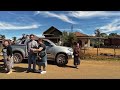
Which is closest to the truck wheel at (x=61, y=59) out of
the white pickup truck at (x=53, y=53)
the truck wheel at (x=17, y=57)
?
the white pickup truck at (x=53, y=53)

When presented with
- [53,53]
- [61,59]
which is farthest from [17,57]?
[61,59]

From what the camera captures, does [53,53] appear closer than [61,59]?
No

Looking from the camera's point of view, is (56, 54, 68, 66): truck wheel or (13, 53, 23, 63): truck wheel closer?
(56, 54, 68, 66): truck wheel

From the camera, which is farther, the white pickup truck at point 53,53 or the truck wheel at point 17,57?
the truck wheel at point 17,57

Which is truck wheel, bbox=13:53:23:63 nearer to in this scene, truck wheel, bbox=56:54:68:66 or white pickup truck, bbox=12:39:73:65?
white pickup truck, bbox=12:39:73:65

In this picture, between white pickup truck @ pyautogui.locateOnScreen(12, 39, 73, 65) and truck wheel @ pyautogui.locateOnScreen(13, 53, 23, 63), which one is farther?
truck wheel @ pyautogui.locateOnScreen(13, 53, 23, 63)

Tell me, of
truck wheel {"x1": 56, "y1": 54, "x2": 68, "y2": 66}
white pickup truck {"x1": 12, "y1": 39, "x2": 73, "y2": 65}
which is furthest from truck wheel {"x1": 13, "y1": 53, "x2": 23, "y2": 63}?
truck wheel {"x1": 56, "y1": 54, "x2": 68, "y2": 66}

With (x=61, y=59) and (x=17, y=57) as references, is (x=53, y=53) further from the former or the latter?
(x=17, y=57)

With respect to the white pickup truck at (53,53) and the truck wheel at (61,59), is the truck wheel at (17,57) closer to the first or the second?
the white pickup truck at (53,53)

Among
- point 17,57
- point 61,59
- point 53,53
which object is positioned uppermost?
point 53,53

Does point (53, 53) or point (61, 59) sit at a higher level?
point (53, 53)

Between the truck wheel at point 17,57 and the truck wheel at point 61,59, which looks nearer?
the truck wheel at point 61,59
